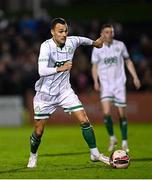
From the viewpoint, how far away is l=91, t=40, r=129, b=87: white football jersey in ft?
55.7

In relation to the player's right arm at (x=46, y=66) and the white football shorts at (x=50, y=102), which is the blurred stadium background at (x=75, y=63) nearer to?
the white football shorts at (x=50, y=102)

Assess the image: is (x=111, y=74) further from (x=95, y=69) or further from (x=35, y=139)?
(x=35, y=139)

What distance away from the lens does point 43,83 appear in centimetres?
1309

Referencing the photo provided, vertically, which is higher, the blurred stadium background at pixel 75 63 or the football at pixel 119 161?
the football at pixel 119 161

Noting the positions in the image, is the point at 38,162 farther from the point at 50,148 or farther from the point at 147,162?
the point at 50,148

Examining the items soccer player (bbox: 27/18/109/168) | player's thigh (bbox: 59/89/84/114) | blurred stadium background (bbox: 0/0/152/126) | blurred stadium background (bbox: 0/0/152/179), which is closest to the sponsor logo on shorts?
blurred stadium background (bbox: 0/0/152/179)

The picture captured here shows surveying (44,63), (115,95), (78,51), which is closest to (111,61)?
(115,95)

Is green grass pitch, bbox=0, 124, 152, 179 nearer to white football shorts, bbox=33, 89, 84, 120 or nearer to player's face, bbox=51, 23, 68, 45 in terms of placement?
white football shorts, bbox=33, 89, 84, 120

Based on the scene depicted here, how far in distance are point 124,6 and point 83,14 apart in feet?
5.53

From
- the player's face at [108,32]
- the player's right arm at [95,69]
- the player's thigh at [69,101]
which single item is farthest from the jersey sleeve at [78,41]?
the player's right arm at [95,69]

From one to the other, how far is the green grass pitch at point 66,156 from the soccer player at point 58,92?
1.53ft

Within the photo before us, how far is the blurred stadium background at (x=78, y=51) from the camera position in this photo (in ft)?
87.2

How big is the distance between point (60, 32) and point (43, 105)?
1.32 m

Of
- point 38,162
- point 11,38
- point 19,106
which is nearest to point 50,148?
point 38,162
